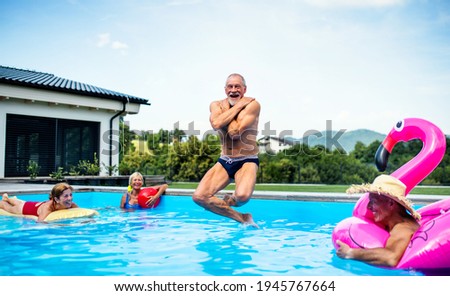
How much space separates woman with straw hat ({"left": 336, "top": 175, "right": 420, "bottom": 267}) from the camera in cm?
327

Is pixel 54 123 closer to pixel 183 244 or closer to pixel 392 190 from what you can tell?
pixel 183 244

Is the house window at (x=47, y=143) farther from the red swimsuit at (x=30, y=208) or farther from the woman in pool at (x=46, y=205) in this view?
the red swimsuit at (x=30, y=208)

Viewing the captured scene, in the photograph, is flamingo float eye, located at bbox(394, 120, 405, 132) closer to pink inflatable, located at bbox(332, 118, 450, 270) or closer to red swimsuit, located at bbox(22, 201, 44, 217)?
pink inflatable, located at bbox(332, 118, 450, 270)

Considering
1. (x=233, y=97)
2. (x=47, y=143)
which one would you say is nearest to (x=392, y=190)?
(x=233, y=97)

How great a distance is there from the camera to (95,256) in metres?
3.80

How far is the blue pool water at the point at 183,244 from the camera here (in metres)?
3.37

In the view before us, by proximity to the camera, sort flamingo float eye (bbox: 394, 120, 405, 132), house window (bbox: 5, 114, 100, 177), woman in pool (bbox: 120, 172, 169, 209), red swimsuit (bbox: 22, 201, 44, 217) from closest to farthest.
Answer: flamingo float eye (bbox: 394, 120, 405, 132)
red swimsuit (bbox: 22, 201, 44, 217)
woman in pool (bbox: 120, 172, 169, 209)
house window (bbox: 5, 114, 100, 177)

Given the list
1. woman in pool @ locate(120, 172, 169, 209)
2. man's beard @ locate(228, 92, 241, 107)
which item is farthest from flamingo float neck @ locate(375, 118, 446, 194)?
woman in pool @ locate(120, 172, 169, 209)

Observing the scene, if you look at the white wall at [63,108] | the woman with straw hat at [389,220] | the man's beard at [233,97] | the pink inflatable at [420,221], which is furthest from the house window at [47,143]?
the woman with straw hat at [389,220]

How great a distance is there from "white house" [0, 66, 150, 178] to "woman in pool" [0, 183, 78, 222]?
632 cm
